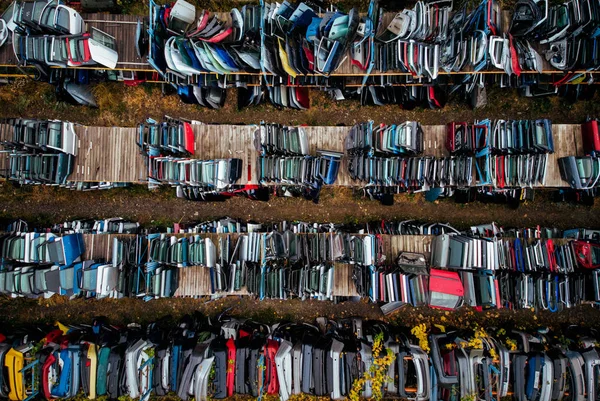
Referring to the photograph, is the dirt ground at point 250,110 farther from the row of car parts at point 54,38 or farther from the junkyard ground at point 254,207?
the row of car parts at point 54,38

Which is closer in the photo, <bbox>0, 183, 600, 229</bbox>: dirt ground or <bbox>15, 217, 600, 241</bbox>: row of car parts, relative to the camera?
<bbox>15, 217, 600, 241</bbox>: row of car parts

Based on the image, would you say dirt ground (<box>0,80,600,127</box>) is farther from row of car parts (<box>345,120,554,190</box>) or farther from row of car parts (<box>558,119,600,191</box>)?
row of car parts (<box>558,119,600,191</box>)

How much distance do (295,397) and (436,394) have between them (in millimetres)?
4031

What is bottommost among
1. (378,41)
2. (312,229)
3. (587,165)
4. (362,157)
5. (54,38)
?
(312,229)

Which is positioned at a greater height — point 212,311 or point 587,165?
point 587,165

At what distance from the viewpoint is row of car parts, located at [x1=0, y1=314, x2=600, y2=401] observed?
978 centimetres

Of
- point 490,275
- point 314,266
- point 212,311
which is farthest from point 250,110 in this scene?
point 490,275

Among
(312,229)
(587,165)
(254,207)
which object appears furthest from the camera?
(254,207)

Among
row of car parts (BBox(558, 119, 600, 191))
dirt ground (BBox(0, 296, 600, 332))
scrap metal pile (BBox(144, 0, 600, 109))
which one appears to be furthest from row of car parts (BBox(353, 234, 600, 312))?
scrap metal pile (BBox(144, 0, 600, 109))

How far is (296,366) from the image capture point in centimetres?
1009

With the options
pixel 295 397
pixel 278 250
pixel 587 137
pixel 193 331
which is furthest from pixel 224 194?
pixel 587 137

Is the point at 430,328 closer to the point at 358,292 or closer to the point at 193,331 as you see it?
the point at 358,292

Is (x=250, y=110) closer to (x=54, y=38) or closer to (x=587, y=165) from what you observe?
(x=54, y=38)

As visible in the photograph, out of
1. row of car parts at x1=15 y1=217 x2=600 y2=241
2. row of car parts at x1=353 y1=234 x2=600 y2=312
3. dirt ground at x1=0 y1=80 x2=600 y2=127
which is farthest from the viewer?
dirt ground at x1=0 y1=80 x2=600 y2=127
